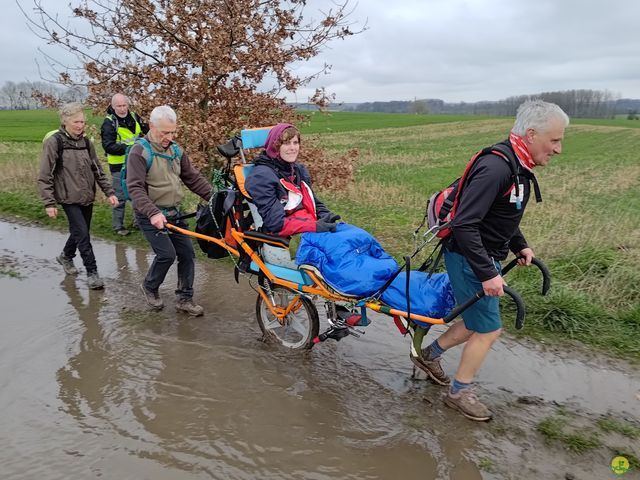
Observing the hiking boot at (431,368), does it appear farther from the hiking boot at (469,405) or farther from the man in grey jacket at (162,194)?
the man in grey jacket at (162,194)

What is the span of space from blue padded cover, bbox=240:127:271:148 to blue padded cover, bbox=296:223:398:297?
104cm

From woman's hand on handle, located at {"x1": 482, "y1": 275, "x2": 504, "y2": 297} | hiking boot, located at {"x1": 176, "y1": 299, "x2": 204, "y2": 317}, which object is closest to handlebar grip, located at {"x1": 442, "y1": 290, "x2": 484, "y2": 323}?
woman's hand on handle, located at {"x1": 482, "y1": 275, "x2": 504, "y2": 297}

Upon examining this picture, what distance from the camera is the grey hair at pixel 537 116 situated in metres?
3.12

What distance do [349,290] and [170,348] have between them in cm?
197

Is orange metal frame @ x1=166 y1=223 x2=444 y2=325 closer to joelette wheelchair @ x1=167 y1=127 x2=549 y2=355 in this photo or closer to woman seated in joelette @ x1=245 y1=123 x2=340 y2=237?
joelette wheelchair @ x1=167 y1=127 x2=549 y2=355

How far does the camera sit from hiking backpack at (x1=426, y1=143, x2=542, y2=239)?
3.21m

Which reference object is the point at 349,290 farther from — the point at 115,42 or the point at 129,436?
the point at 115,42

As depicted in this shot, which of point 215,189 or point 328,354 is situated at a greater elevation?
point 215,189

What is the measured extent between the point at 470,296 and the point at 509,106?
4954 inches

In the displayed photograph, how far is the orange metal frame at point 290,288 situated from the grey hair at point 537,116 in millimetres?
1417

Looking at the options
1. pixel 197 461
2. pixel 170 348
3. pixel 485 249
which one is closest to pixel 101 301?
pixel 170 348

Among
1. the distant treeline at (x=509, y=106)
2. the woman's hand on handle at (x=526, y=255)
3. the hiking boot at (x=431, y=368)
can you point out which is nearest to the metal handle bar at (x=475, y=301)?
the woman's hand on handle at (x=526, y=255)

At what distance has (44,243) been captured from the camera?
8086mm

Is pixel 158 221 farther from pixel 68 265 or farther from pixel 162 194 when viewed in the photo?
pixel 68 265
